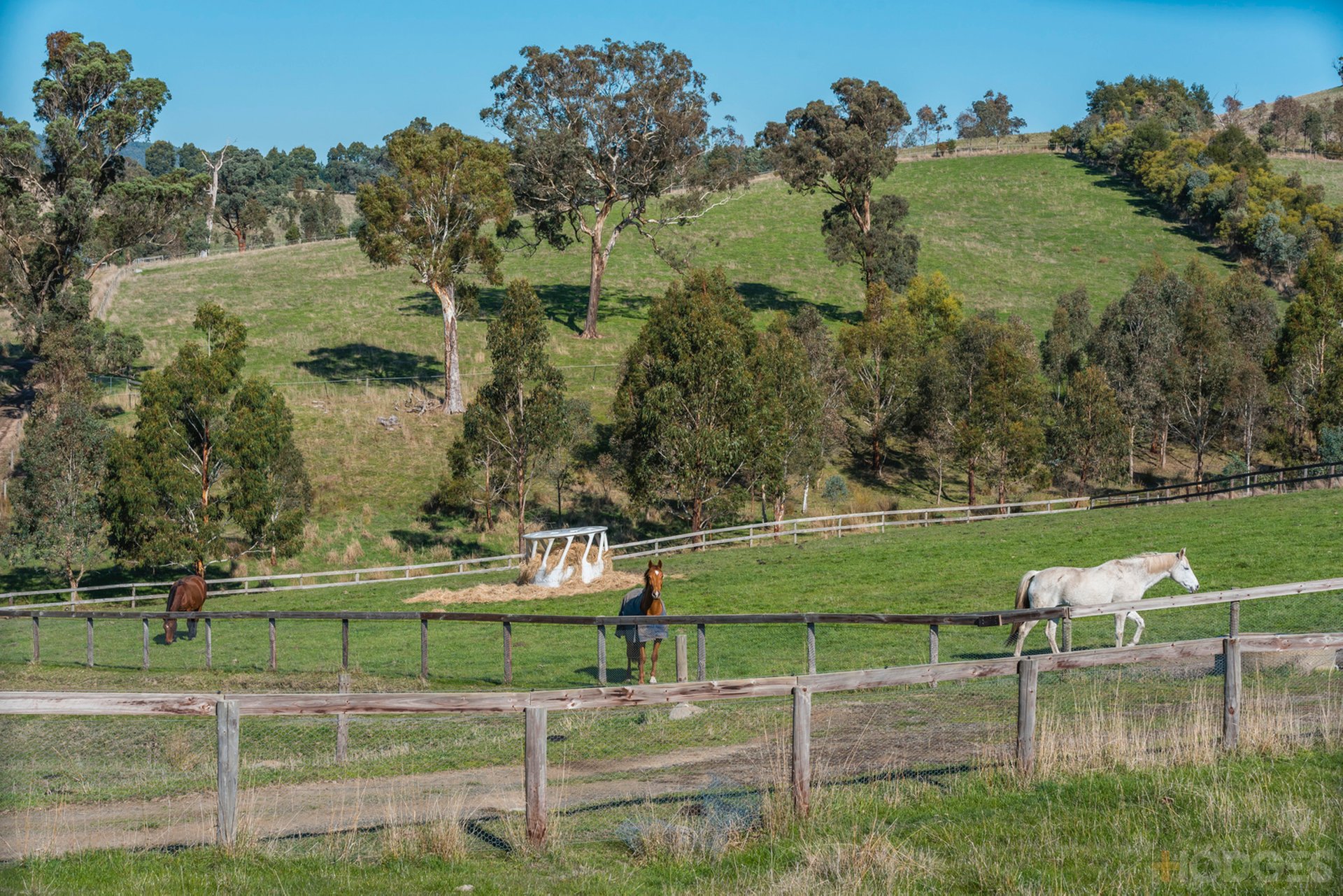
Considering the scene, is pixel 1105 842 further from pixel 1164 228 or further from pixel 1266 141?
pixel 1266 141

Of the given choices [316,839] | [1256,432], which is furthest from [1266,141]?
[316,839]

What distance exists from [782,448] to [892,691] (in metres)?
30.1

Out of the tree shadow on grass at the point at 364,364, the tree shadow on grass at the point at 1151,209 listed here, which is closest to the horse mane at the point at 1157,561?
the tree shadow on grass at the point at 364,364

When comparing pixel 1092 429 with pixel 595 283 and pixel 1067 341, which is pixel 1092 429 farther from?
pixel 595 283

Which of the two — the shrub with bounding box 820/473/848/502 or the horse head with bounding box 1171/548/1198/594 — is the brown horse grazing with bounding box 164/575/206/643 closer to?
the horse head with bounding box 1171/548/1198/594

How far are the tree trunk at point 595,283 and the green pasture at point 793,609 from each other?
34880mm

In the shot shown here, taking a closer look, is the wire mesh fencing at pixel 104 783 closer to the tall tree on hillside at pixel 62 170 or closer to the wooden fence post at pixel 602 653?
the wooden fence post at pixel 602 653

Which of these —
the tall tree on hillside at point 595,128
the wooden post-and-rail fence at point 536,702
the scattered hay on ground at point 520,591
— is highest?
the tall tree on hillside at point 595,128

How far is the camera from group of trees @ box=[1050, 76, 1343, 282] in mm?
98688

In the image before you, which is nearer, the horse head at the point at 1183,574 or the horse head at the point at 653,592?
the horse head at the point at 653,592

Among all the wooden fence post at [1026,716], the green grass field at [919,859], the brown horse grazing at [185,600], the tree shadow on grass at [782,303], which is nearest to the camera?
the green grass field at [919,859]

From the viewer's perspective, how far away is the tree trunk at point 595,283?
73.9 m

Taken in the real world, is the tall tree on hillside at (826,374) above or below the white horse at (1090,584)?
above

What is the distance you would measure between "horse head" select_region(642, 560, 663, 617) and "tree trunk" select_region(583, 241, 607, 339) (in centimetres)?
5606
